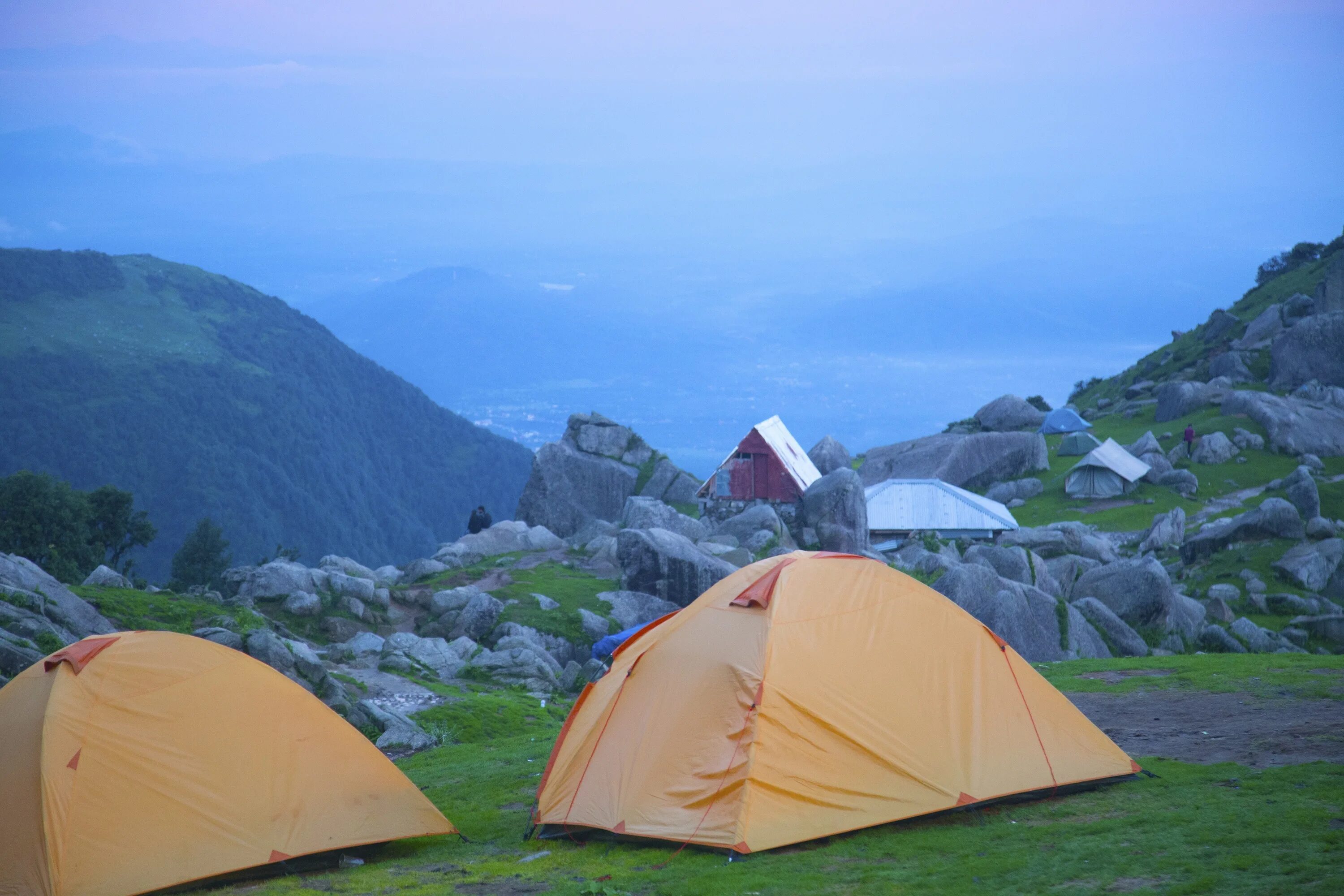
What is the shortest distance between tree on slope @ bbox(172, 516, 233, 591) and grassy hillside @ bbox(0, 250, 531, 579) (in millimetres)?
62577

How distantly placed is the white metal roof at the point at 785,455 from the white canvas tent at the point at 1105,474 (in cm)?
1883

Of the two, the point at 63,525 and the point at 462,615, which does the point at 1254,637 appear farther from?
the point at 63,525

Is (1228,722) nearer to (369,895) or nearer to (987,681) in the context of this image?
(987,681)

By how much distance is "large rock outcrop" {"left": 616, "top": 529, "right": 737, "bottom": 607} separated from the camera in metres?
36.0

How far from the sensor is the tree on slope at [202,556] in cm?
5747

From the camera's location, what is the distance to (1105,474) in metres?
67.9

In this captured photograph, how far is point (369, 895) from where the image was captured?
12.1 meters

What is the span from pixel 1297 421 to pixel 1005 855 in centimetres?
7140

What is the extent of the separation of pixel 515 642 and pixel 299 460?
138 meters

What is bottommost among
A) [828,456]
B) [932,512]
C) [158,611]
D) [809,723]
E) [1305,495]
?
[809,723]

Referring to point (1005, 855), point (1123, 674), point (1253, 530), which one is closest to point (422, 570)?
point (1123, 674)

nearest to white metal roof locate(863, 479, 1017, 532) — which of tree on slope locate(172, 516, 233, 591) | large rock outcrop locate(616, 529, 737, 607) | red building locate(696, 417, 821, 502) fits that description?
red building locate(696, 417, 821, 502)

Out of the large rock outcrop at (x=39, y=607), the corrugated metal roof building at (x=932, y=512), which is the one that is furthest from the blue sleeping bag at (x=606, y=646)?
the corrugated metal roof building at (x=932, y=512)

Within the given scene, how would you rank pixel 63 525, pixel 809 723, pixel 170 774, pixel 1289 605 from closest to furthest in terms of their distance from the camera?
pixel 170 774 < pixel 809 723 < pixel 1289 605 < pixel 63 525
